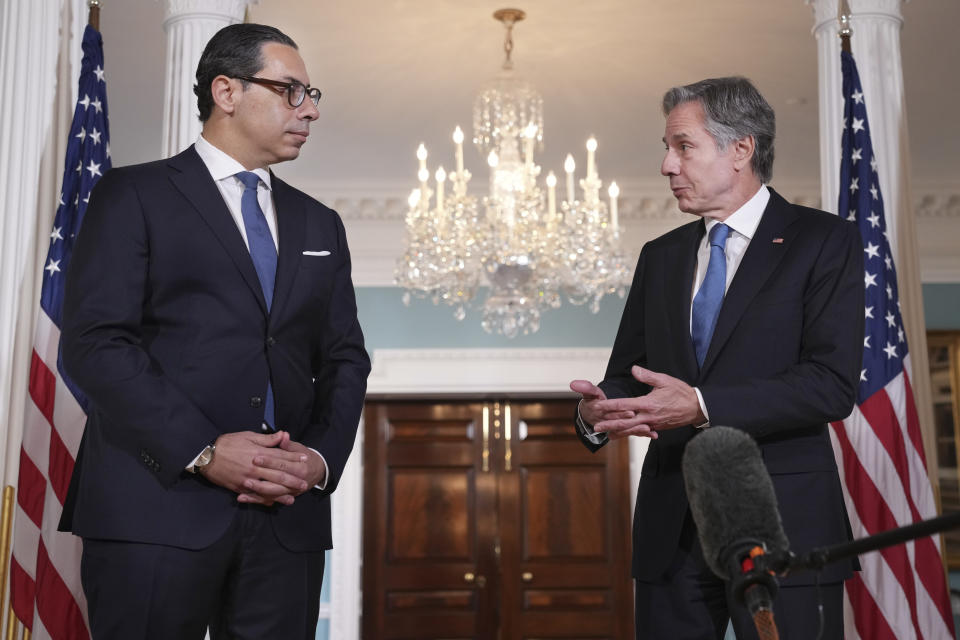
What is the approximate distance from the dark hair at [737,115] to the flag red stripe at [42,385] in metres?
1.95

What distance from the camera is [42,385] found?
2.95 m

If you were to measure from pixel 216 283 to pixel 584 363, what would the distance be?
5.65m

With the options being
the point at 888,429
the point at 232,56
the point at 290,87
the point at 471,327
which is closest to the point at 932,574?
the point at 888,429

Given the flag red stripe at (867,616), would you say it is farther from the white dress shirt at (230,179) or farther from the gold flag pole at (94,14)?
the gold flag pole at (94,14)

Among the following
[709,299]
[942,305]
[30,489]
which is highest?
[942,305]

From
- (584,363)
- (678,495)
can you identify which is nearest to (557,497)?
(584,363)

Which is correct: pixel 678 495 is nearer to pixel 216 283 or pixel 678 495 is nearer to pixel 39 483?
pixel 216 283

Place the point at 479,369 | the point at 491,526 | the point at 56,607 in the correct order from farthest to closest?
the point at 491,526
the point at 479,369
the point at 56,607

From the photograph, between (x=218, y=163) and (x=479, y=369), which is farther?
(x=479, y=369)

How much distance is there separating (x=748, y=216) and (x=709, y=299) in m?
0.20

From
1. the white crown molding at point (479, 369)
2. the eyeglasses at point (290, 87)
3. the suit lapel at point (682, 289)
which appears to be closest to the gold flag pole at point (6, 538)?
the eyeglasses at point (290, 87)

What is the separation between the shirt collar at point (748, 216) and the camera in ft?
6.75

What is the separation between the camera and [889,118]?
3.70 m

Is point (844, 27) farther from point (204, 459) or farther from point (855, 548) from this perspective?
point (855, 548)
